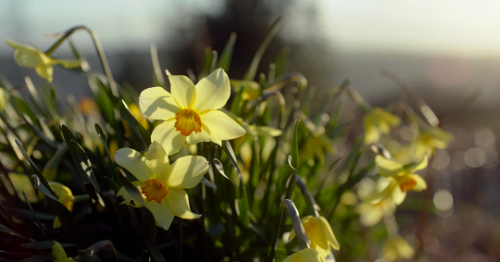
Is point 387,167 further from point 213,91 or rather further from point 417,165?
point 213,91

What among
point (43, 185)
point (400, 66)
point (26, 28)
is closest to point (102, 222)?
point (43, 185)

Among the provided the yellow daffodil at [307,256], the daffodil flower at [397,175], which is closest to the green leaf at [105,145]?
the yellow daffodil at [307,256]

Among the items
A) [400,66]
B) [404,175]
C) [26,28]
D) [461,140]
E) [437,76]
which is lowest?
[400,66]

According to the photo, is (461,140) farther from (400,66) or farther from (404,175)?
(400,66)

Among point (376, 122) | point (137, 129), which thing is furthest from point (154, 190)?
point (376, 122)

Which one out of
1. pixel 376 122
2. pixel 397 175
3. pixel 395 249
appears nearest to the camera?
pixel 397 175

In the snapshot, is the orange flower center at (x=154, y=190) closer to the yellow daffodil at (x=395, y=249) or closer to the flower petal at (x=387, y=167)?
the flower petal at (x=387, y=167)
